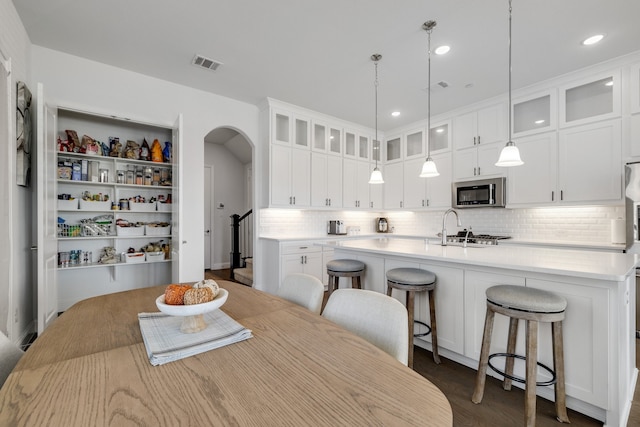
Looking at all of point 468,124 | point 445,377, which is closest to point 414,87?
point 468,124

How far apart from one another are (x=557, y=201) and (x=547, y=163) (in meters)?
0.50

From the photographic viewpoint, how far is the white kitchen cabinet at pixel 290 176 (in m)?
4.28

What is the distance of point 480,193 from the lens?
4164 millimetres

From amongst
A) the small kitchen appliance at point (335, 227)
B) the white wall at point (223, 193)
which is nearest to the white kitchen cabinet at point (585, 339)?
the small kitchen appliance at point (335, 227)

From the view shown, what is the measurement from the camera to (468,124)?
4.38 m

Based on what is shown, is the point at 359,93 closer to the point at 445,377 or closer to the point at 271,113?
the point at 271,113

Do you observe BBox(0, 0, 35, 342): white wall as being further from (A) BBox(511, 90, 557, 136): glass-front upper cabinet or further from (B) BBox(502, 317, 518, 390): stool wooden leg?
(A) BBox(511, 90, 557, 136): glass-front upper cabinet

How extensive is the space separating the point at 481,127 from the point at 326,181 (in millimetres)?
2512

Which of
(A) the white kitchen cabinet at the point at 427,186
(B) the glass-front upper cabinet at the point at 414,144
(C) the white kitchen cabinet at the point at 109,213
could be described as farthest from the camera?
(B) the glass-front upper cabinet at the point at 414,144

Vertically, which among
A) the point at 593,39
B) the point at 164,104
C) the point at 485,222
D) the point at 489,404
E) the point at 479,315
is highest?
the point at 593,39

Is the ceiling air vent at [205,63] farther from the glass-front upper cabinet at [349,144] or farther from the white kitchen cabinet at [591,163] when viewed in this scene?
the white kitchen cabinet at [591,163]

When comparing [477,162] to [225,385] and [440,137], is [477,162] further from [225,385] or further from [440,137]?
[225,385]

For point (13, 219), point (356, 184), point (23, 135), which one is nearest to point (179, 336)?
point (13, 219)

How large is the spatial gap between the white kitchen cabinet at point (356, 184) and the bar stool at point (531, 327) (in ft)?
11.8
